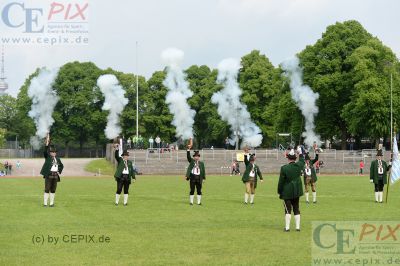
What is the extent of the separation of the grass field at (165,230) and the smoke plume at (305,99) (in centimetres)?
5347

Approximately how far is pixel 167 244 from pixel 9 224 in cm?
684

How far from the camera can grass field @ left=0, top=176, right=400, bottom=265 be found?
48.8 feet

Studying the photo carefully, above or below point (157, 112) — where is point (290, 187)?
below

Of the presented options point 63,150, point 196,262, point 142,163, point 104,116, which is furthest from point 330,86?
point 196,262

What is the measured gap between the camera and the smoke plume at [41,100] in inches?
4366

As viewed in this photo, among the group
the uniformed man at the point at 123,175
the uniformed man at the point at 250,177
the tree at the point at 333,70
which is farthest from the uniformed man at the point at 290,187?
the tree at the point at 333,70

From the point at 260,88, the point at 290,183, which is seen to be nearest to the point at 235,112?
the point at 260,88

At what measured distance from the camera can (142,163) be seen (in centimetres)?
7238

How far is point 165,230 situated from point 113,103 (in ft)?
313

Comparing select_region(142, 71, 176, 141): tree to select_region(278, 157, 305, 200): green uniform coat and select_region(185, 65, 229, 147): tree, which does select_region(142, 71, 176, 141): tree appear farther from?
select_region(278, 157, 305, 200): green uniform coat

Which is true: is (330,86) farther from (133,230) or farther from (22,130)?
(133,230)

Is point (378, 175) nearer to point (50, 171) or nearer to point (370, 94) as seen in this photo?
point (50, 171)

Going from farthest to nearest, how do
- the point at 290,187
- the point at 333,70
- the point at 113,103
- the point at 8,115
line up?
1. the point at 8,115
2. the point at 113,103
3. the point at 333,70
4. the point at 290,187

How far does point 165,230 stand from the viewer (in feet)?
64.8
